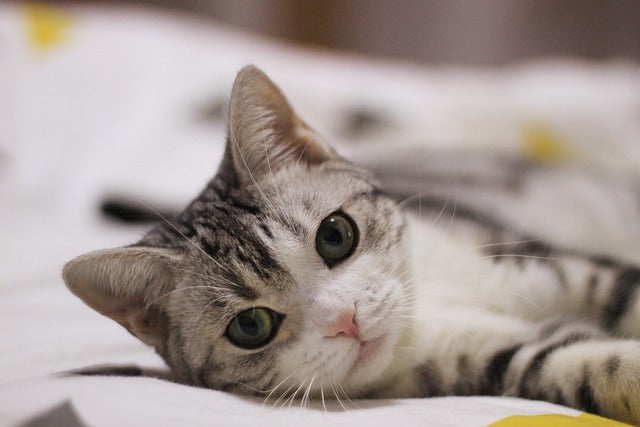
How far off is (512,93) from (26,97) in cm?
218

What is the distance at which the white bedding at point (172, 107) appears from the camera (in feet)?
7.33

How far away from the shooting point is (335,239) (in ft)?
3.34

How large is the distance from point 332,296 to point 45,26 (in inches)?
91.3

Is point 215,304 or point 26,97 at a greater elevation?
point 26,97

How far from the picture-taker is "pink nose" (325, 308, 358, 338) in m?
0.92

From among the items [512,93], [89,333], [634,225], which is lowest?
[89,333]

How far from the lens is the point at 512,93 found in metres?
2.74

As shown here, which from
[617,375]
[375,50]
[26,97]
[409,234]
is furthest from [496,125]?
[26,97]

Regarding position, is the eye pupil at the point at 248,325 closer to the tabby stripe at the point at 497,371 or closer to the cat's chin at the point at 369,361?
the cat's chin at the point at 369,361

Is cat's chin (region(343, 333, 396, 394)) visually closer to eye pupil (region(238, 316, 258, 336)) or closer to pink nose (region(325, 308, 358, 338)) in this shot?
pink nose (region(325, 308, 358, 338))

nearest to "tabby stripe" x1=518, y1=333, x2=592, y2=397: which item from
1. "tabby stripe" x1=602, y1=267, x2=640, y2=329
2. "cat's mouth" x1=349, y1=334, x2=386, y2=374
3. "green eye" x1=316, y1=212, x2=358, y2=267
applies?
"tabby stripe" x1=602, y1=267, x2=640, y2=329

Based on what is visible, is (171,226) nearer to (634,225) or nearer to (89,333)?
(89,333)

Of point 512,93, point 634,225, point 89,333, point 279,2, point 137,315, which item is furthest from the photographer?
point 279,2

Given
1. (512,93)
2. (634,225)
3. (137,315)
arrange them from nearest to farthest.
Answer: (137,315) → (634,225) → (512,93)
